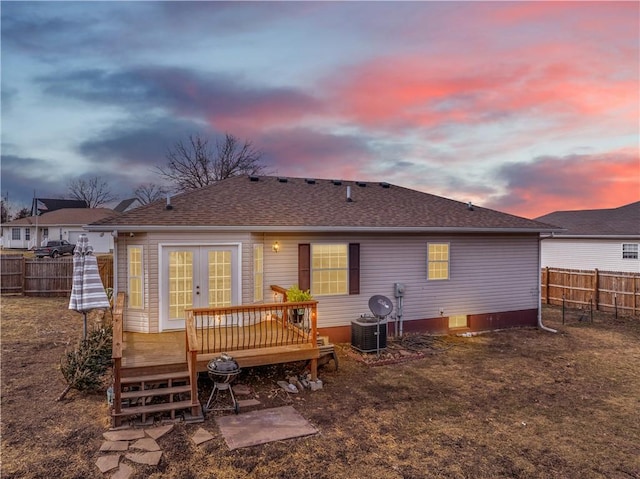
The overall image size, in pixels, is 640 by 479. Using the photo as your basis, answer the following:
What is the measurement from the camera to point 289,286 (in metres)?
9.91

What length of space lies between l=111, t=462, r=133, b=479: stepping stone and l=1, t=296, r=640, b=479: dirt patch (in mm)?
85

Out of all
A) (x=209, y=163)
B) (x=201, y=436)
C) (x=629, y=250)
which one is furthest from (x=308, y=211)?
(x=209, y=163)

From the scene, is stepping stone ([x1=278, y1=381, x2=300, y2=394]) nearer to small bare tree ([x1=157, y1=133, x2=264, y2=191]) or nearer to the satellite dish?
the satellite dish

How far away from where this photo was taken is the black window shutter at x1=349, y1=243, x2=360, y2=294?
34.2 ft

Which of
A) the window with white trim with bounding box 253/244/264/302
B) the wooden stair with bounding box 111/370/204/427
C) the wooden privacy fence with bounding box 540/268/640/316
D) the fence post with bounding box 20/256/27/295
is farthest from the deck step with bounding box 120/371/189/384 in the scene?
the fence post with bounding box 20/256/27/295

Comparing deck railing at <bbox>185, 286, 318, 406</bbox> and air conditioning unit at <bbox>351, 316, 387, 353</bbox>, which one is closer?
deck railing at <bbox>185, 286, 318, 406</bbox>

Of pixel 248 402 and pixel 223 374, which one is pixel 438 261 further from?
pixel 223 374

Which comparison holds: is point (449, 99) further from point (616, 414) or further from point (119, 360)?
point (119, 360)

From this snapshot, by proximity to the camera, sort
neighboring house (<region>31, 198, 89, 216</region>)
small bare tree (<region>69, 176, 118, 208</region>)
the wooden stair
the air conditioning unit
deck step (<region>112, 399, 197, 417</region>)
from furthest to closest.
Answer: small bare tree (<region>69, 176, 118, 208</region>)
neighboring house (<region>31, 198, 89, 216</region>)
the air conditioning unit
the wooden stair
deck step (<region>112, 399, 197, 417</region>)

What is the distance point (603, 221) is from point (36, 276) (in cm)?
2741

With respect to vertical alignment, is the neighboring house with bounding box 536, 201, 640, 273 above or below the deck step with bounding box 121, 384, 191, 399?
above

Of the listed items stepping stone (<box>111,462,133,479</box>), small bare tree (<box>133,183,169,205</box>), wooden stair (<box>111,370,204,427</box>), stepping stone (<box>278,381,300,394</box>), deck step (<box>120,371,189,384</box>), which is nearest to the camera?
stepping stone (<box>111,462,133,479</box>)

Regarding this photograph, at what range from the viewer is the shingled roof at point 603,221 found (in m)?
Result: 18.3

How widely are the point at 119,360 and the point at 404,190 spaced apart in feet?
37.4
